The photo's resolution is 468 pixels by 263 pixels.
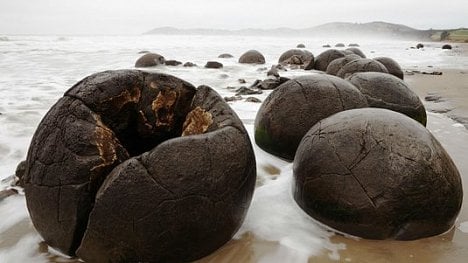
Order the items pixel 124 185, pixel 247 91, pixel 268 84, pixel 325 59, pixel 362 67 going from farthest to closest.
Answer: pixel 325 59 → pixel 268 84 → pixel 247 91 → pixel 362 67 → pixel 124 185

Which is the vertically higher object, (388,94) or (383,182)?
(388,94)

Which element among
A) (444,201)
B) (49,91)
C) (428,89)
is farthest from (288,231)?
(428,89)

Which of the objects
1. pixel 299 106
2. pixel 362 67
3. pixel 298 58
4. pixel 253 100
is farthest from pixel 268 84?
pixel 298 58

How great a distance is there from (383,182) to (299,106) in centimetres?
166

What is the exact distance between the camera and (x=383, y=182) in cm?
292

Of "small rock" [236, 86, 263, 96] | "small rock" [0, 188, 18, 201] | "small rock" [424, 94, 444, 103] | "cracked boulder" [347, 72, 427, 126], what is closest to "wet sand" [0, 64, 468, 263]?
"small rock" [0, 188, 18, 201]

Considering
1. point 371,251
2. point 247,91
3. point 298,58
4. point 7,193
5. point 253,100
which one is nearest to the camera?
point 371,251

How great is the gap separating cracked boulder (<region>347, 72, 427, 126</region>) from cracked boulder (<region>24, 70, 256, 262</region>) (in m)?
2.75

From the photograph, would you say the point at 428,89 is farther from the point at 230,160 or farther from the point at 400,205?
the point at 230,160

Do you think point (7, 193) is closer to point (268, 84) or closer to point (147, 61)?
point (268, 84)

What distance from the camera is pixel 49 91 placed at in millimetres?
9461

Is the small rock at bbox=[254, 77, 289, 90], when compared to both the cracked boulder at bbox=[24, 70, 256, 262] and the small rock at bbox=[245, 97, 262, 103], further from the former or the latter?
the cracked boulder at bbox=[24, 70, 256, 262]

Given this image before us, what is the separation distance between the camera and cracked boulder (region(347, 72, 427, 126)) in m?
5.06

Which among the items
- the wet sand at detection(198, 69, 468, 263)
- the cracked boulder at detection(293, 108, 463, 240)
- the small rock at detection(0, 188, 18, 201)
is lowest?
the wet sand at detection(198, 69, 468, 263)
